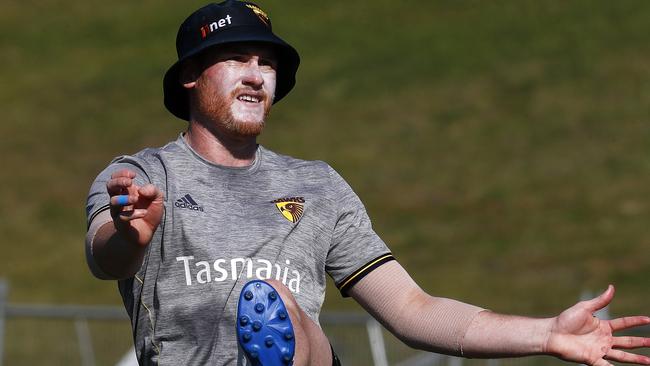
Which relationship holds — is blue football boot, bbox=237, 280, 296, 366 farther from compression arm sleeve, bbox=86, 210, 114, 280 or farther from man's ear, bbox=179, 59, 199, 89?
man's ear, bbox=179, 59, 199, 89

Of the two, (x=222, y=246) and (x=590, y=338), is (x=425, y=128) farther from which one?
(x=590, y=338)

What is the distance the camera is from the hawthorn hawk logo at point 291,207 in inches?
199

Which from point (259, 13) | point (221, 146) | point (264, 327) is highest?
point (259, 13)

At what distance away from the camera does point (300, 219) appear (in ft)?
16.7

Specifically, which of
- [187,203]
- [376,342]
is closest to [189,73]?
[187,203]

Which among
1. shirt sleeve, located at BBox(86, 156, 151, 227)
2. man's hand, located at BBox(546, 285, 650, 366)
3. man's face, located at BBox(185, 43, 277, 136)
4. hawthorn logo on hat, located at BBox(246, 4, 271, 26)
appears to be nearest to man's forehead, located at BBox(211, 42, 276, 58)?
man's face, located at BBox(185, 43, 277, 136)

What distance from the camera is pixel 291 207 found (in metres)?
5.09

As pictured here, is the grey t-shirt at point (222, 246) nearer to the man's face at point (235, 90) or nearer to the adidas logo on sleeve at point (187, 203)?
the adidas logo on sleeve at point (187, 203)

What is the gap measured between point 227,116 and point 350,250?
0.68m

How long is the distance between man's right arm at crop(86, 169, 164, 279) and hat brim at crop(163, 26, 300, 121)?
80 cm

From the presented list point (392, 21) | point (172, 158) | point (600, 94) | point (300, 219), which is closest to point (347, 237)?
point (300, 219)

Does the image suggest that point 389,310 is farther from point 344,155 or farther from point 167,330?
point 344,155

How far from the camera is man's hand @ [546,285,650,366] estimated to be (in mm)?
4398

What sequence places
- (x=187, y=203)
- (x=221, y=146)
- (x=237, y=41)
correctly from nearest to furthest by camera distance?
(x=187, y=203) → (x=237, y=41) → (x=221, y=146)
